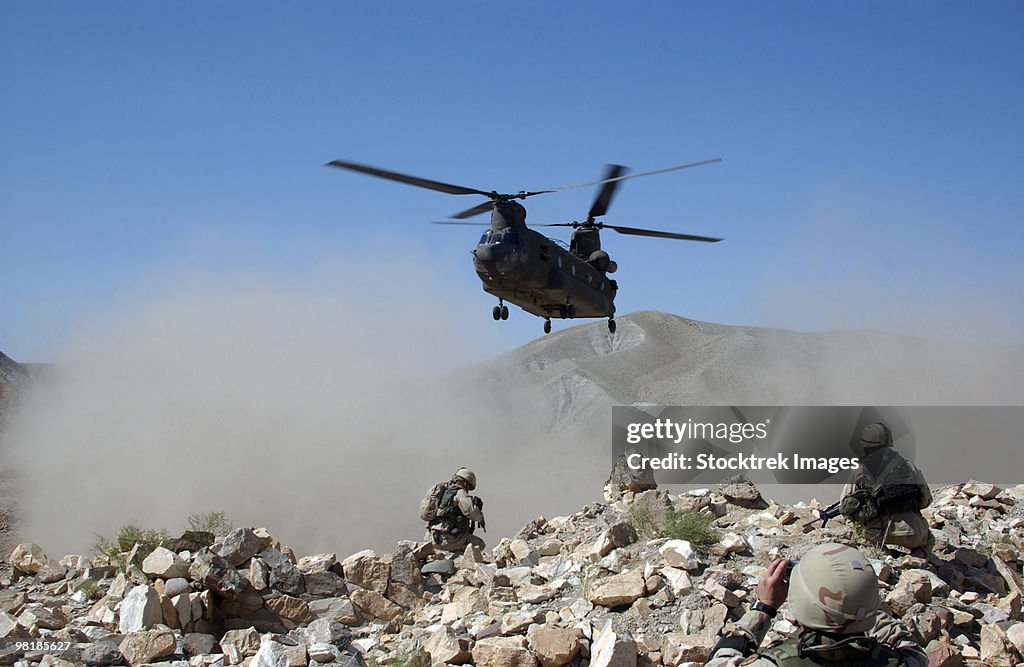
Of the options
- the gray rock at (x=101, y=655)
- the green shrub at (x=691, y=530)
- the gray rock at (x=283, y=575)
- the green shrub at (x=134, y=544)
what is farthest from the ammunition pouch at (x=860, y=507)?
the green shrub at (x=134, y=544)

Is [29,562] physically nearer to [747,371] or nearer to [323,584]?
[323,584]

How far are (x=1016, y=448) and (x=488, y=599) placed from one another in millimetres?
25259

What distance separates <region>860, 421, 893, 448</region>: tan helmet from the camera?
26.9 ft

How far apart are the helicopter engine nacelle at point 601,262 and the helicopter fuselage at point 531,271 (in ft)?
A: 1.35

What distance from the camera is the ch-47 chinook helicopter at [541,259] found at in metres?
15.7

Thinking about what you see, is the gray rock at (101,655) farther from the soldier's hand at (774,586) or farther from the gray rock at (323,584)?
the soldier's hand at (774,586)

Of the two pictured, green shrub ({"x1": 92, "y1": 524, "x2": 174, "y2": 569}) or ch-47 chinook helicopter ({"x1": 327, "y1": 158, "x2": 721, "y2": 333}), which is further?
ch-47 chinook helicopter ({"x1": 327, "y1": 158, "x2": 721, "y2": 333})

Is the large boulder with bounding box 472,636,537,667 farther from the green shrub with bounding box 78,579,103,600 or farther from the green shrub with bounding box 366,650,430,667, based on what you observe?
the green shrub with bounding box 78,579,103,600

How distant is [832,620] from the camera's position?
9.42 ft

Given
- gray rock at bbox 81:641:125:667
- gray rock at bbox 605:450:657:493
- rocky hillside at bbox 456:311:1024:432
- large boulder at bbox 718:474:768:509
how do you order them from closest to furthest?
1. gray rock at bbox 81:641:125:667
2. large boulder at bbox 718:474:768:509
3. gray rock at bbox 605:450:657:493
4. rocky hillside at bbox 456:311:1024:432

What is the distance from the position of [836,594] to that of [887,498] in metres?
5.62

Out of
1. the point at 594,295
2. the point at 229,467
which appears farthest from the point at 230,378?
the point at 594,295

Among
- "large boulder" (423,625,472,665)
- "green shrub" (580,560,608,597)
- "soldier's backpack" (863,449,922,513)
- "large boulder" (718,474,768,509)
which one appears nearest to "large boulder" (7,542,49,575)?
"large boulder" (423,625,472,665)

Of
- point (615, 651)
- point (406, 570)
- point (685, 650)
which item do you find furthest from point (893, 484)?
point (406, 570)
